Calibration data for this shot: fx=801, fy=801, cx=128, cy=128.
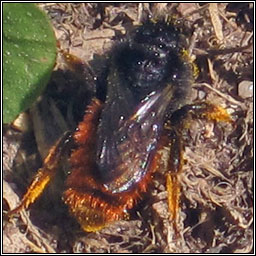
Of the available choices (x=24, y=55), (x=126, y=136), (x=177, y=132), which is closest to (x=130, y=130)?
(x=126, y=136)

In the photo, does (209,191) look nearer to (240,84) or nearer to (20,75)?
(240,84)

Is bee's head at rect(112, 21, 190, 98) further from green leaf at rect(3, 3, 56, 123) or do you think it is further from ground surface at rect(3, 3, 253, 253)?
green leaf at rect(3, 3, 56, 123)

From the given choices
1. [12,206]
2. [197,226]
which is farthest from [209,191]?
[12,206]

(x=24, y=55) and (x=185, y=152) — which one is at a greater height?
(x=24, y=55)

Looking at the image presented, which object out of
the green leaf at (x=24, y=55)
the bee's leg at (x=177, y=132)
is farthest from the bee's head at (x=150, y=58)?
the green leaf at (x=24, y=55)

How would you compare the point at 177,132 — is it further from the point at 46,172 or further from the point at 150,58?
the point at 46,172
